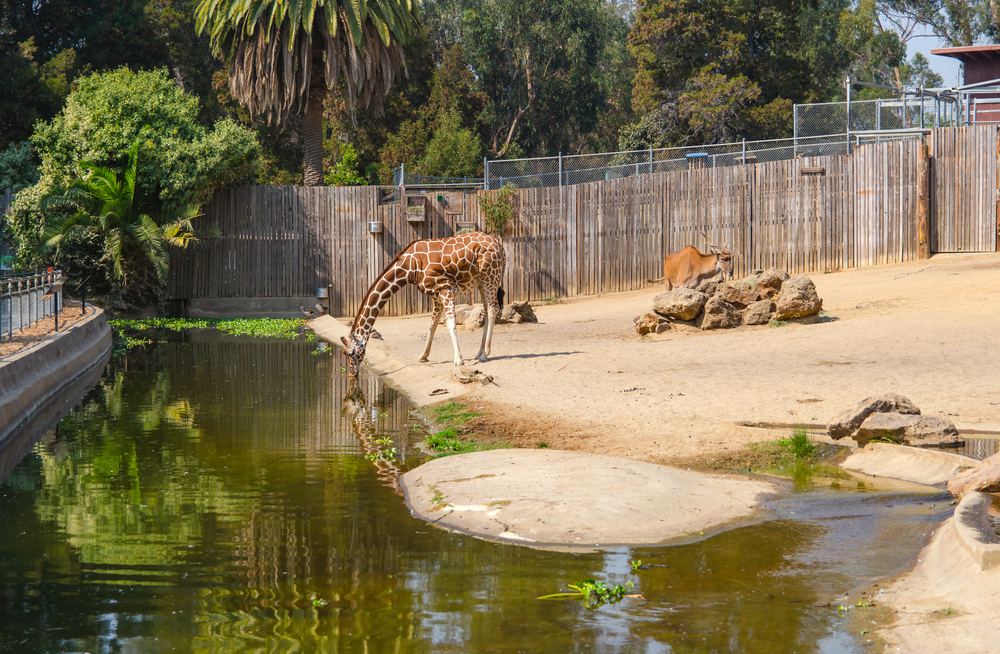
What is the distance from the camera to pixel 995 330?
17.7 m

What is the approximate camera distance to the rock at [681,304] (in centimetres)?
2091

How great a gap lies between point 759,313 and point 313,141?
18.4 m

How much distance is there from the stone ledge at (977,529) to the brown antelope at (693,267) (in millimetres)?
16103

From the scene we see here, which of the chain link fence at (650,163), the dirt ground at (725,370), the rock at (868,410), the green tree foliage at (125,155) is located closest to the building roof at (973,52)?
the chain link fence at (650,163)

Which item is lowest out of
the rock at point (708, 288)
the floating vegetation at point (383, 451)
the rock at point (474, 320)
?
the floating vegetation at point (383, 451)

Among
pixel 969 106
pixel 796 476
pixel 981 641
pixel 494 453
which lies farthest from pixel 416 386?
pixel 969 106

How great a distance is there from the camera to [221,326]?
2941cm

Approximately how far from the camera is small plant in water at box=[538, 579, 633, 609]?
7636 millimetres

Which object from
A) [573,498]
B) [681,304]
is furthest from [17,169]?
[573,498]

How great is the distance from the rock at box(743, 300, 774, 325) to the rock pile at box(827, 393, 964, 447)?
→ 8645mm

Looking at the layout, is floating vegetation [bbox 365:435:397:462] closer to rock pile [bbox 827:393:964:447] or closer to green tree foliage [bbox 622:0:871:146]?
rock pile [bbox 827:393:964:447]

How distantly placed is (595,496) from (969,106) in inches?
1023

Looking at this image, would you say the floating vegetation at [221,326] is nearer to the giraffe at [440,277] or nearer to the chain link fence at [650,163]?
the chain link fence at [650,163]

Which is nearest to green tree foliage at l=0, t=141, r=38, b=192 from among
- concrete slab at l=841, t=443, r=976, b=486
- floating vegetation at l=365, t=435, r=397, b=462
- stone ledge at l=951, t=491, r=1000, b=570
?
floating vegetation at l=365, t=435, r=397, b=462
